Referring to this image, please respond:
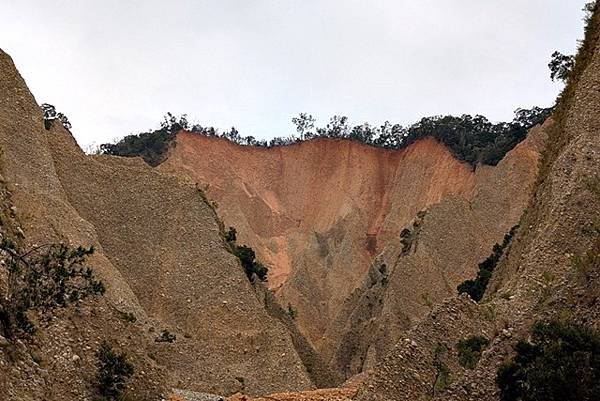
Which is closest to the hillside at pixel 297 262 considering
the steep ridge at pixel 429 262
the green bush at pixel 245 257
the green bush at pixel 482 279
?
the steep ridge at pixel 429 262

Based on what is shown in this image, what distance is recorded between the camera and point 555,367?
13938mm

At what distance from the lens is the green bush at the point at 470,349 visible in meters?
19.5

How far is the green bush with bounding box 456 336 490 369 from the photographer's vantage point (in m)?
19.5

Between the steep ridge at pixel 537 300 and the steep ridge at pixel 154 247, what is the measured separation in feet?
35.2

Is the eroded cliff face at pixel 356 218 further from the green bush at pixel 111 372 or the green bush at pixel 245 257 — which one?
the green bush at pixel 111 372

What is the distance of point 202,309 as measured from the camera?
3672 centimetres

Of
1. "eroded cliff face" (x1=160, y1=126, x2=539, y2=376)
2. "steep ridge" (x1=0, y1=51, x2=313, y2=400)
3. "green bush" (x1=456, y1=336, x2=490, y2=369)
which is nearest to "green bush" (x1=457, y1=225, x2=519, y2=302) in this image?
"eroded cliff face" (x1=160, y1=126, x2=539, y2=376)

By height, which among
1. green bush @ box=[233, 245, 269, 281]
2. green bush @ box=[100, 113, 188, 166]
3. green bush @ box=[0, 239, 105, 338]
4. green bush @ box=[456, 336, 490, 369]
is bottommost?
green bush @ box=[456, 336, 490, 369]

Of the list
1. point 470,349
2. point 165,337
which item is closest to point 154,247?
point 165,337

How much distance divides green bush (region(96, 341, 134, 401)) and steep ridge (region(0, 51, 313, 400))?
8712 mm

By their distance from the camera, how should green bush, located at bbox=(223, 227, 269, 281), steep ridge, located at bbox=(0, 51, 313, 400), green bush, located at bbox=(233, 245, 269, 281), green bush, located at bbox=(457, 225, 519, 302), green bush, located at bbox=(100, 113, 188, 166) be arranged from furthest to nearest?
green bush, located at bbox=(100, 113, 188, 166), green bush, located at bbox=(233, 245, 269, 281), green bush, located at bbox=(223, 227, 269, 281), green bush, located at bbox=(457, 225, 519, 302), steep ridge, located at bbox=(0, 51, 313, 400)

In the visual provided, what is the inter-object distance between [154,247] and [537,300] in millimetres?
24646

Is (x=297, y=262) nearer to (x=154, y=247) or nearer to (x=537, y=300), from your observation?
(x=154, y=247)

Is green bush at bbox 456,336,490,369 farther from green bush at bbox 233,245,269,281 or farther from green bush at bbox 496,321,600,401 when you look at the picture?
green bush at bbox 233,245,269,281
